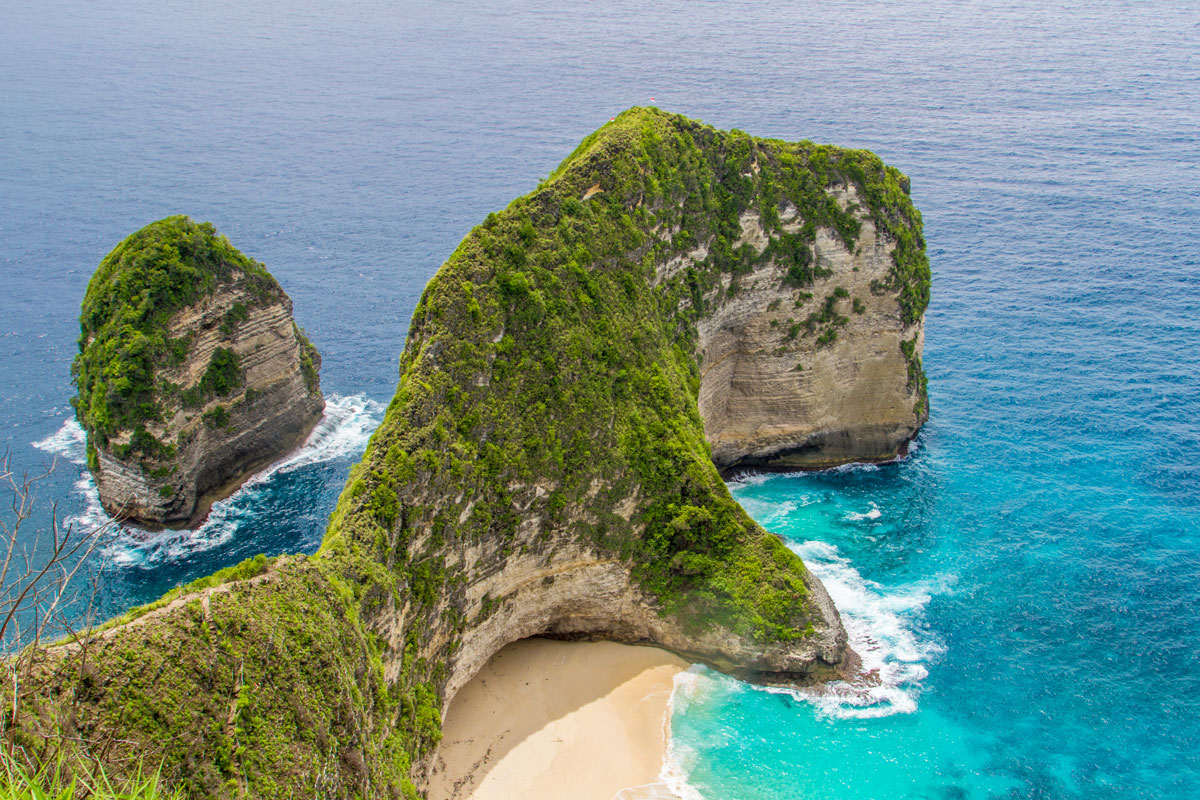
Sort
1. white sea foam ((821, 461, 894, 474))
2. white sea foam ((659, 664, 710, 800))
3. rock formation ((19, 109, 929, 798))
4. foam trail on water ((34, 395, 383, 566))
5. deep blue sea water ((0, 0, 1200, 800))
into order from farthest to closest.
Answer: white sea foam ((821, 461, 894, 474))
foam trail on water ((34, 395, 383, 566))
deep blue sea water ((0, 0, 1200, 800))
white sea foam ((659, 664, 710, 800))
rock formation ((19, 109, 929, 798))

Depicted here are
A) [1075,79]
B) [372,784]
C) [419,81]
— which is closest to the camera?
[372,784]

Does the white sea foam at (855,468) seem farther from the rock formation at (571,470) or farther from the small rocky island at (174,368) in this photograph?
the small rocky island at (174,368)

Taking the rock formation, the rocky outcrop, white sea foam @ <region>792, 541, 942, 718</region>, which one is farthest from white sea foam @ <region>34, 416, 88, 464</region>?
white sea foam @ <region>792, 541, 942, 718</region>

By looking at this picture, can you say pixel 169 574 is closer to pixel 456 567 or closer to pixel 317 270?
pixel 456 567

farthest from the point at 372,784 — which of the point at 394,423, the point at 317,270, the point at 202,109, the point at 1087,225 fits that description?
the point at 202,109

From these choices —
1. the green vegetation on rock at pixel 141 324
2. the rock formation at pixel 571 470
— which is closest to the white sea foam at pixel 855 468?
the rock formation at pixel 571 470

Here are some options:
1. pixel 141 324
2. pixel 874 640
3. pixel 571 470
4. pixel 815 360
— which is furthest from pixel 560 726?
pixel 141 324

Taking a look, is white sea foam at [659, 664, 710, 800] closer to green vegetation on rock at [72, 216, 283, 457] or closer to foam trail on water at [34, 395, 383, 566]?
foam trail on water at [34, 395, 383, 566]
